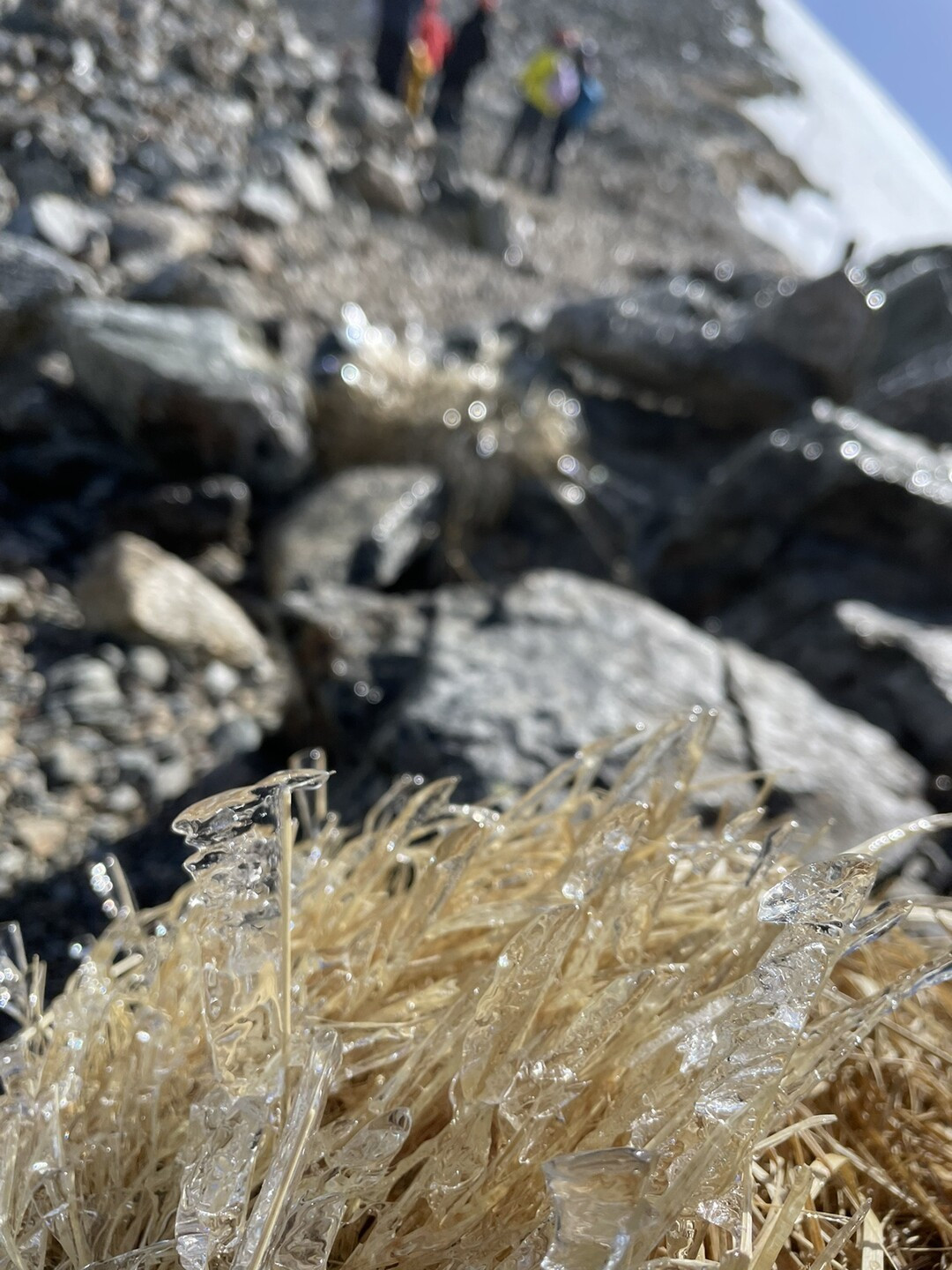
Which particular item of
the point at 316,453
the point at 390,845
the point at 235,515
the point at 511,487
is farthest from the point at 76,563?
the point at 390,845

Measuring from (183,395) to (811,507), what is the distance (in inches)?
74.8

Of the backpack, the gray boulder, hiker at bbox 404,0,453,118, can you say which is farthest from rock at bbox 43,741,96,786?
the backpack

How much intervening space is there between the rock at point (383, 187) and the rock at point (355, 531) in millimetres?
4231

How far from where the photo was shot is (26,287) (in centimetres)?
282

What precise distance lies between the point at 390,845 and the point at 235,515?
2.04m

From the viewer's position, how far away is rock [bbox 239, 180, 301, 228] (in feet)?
16.0

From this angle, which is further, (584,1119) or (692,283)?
(692,283)

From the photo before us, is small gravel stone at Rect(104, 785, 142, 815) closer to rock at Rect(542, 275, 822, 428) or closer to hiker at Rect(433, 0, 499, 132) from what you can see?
rock at Rect(542, 275, 822, 428)

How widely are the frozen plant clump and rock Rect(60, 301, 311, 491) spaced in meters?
2.24

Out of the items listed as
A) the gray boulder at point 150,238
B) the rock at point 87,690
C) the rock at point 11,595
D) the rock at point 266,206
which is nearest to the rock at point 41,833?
the rock at point 87,690

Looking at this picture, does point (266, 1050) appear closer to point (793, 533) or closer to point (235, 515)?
point (235, 515)

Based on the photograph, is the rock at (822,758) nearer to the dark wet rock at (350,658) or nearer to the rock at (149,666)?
the dark wet rock at (350,658)

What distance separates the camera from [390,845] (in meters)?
0.71

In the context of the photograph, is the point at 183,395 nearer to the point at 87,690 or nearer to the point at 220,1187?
the point at 87,690
